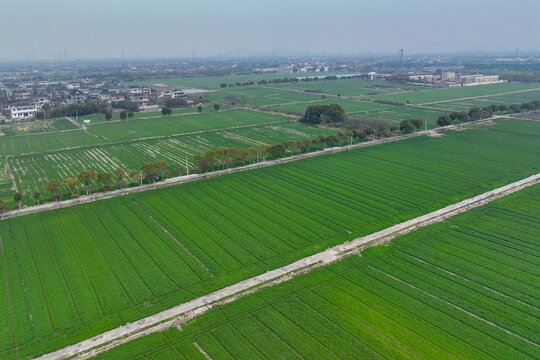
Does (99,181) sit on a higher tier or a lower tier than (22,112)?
lower

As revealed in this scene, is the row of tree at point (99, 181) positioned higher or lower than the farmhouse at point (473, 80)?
lower

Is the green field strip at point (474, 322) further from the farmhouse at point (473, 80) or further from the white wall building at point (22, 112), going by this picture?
the farmhouse at point (473, 80)

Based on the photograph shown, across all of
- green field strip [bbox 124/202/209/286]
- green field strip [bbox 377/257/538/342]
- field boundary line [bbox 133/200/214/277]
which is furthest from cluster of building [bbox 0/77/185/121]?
green field strip [bbox 377/257/538/342]

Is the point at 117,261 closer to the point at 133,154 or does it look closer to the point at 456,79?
the point at 133,154

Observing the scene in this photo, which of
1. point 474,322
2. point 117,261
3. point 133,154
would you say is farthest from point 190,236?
point 133,154

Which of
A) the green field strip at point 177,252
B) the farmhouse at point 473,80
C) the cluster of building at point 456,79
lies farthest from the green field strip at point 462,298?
the farmhouse at point 473,80

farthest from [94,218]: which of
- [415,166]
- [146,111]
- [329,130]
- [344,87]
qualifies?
[344,87]

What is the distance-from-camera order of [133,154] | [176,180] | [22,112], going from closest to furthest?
[176,180] < [133,154] < [22,112]

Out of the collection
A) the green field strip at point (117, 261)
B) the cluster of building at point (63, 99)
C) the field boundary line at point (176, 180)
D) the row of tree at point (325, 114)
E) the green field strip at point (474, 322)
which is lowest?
the green field strip at point (474, 322)
